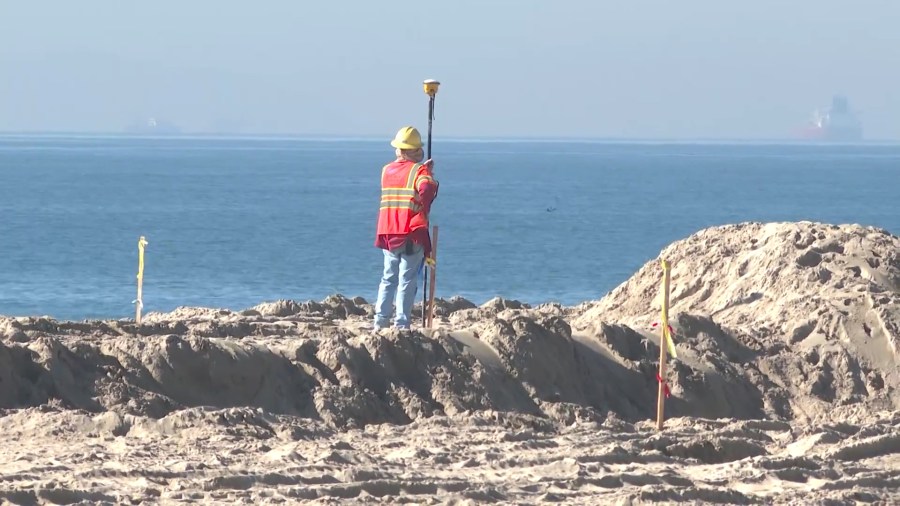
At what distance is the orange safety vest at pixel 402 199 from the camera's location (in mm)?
12281

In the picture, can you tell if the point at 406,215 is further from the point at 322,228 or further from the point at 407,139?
the point at 322,228

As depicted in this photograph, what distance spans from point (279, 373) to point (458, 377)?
1.28 meters

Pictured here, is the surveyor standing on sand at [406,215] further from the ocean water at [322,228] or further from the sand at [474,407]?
the ocean water at [322,228]

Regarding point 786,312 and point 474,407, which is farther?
point 786,312

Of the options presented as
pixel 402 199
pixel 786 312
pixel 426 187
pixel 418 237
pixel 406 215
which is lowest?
pixel 786 312

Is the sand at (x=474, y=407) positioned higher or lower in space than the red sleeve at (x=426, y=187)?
lower

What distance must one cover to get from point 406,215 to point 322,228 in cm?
4314

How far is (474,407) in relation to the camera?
11.3m

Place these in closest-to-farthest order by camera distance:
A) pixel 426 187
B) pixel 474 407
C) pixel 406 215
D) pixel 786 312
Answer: pixel 474 407 < pixel 426 187 < pixel 406 215 < pixel 786 312

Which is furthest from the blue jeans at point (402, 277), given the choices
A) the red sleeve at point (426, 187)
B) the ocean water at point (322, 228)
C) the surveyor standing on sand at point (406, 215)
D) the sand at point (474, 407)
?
the ocean water at point (322, 228)

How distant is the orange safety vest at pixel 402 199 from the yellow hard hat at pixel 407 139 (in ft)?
0.41

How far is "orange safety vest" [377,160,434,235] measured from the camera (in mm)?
12281

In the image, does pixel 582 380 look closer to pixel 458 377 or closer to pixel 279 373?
pixel 458 377

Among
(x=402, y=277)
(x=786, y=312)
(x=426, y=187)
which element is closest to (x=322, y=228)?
(x=786, y=312)
